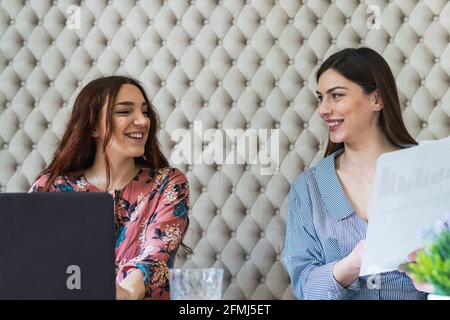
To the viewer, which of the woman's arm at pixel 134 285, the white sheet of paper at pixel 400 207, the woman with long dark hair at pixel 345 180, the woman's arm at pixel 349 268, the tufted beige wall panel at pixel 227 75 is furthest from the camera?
the tufted beige wall panel at pixel 227 75

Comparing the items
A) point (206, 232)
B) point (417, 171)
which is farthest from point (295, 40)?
point (417, 171)

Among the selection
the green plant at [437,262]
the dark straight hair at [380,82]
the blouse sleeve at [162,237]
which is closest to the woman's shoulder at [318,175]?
the dark straight hair at [380,82]

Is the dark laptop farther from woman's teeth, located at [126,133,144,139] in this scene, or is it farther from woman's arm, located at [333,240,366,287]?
woman's teeth, located at [126,133,144,139]

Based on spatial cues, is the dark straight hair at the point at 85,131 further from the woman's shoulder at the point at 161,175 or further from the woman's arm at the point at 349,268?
the woman's arm at the point at 349,268

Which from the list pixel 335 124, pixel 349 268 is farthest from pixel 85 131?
pixel 349 268

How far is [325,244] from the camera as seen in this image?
207 centimetres

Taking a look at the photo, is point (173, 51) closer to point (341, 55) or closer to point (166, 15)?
point (166, 15)

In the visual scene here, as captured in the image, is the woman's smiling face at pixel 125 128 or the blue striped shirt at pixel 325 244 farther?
the woman's smiling face at pixel 125 128

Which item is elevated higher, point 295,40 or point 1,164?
point 295,40

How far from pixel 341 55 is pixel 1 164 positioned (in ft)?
4.33

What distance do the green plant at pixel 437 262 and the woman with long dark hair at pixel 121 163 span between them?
0.89 metres

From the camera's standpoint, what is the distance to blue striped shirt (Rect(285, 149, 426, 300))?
196cm

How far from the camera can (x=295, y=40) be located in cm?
275

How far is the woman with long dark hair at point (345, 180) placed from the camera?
2039mm
